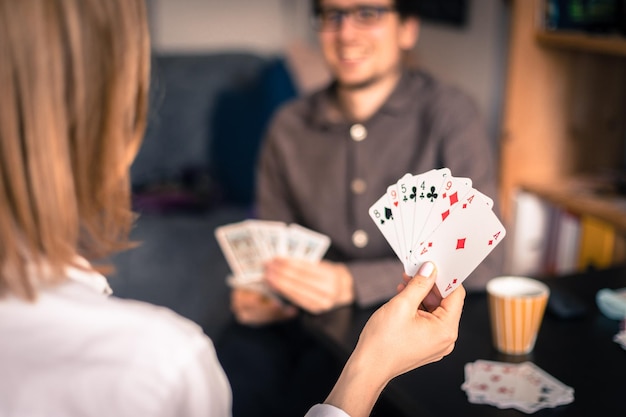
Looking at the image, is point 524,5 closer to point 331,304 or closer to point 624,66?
point 624,66

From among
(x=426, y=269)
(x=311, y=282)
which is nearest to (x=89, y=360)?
(x=426, y=269)

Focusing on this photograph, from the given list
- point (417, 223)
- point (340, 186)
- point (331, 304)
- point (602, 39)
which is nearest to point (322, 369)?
point (331, 304)

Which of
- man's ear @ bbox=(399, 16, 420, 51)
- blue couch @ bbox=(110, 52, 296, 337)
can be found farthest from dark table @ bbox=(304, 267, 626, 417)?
blue couch @ bbox=(110, 52, 296, 337)

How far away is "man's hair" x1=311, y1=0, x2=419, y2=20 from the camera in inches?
62.1

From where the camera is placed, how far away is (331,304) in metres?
1.25

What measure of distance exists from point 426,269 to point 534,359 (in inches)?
13.9

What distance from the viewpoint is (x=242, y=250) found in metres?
1.48

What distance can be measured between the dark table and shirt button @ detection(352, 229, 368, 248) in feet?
1.03

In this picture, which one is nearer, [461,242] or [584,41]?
[461,242]

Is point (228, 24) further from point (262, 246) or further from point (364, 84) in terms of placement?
point (262, 246)

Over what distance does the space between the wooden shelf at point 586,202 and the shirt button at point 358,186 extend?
60cm

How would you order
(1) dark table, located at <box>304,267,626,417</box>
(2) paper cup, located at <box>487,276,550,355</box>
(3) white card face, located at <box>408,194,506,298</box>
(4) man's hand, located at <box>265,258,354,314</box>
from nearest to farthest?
(3) white card face, located at <box>408,194,506,298</box> < (1) dark table, located at <box>304,267,626,417</box> < (2) paper cup, located at <box>487,276,550,355</box> < (4) man's hand, located at <box>265,258,354,314</box>

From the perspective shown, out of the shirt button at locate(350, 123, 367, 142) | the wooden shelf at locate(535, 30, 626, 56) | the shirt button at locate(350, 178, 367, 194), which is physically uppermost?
the wooden shelf at locate(535, 30, 626, 56)

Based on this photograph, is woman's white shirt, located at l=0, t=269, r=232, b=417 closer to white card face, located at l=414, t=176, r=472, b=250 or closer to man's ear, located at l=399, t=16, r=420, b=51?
white card face, located at l=414, t=176, r=472, b=250
